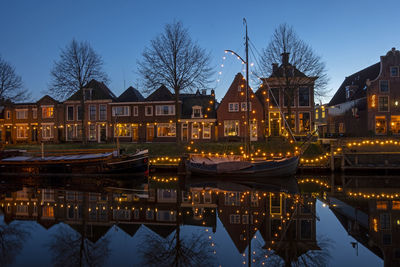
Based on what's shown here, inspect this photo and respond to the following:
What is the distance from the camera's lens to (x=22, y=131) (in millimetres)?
41156

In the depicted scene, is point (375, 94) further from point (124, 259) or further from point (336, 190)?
point (124, 259)

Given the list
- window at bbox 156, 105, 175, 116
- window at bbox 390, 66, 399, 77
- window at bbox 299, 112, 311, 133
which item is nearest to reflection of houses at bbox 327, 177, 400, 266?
window at bbox 299, 112, 311, 133

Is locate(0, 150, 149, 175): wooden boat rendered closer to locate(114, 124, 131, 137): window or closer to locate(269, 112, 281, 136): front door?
locate(114, 124, 131, 137): window

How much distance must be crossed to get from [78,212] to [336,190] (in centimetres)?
1365

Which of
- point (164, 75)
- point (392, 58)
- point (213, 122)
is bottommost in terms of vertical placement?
point (213, 122)

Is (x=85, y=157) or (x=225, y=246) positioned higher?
(x=85, y=157)

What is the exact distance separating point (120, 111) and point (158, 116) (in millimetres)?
5776

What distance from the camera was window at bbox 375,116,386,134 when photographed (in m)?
30.2

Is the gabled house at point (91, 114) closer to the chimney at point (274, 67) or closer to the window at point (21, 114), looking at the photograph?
the window at point (21, 114)

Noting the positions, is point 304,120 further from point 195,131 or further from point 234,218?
point 234,218

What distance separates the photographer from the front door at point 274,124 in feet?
109

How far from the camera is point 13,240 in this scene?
8.44 m

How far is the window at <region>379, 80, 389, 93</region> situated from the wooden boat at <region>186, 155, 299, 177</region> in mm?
18448

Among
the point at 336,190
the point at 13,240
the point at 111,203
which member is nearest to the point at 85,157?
the point at 111,203
